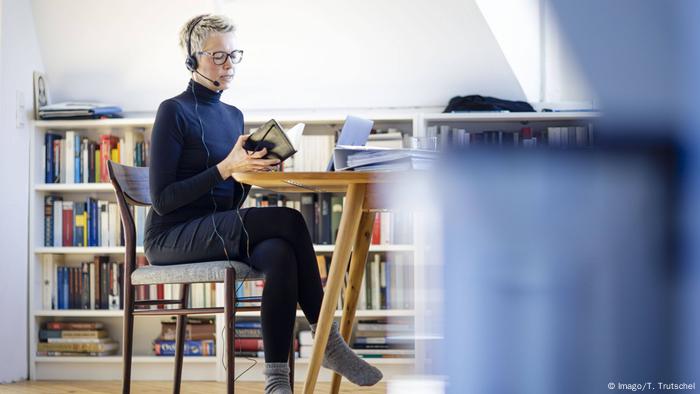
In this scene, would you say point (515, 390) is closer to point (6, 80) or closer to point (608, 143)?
point (608, 143)

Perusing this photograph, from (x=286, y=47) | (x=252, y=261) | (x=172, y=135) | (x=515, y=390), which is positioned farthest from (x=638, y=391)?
(x=286, y=47)

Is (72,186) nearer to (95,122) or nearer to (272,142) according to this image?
(95,122)

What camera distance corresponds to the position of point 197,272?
215 centimetres

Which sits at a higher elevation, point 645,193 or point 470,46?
point 470,46

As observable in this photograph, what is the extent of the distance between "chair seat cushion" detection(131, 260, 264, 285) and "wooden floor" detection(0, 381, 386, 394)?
1.14 metres

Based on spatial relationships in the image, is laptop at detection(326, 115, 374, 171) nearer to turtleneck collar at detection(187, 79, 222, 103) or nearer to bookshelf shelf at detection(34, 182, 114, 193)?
turtleneck collar at detection(187, 79, 222, 103)

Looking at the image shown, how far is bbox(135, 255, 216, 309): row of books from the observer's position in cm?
386

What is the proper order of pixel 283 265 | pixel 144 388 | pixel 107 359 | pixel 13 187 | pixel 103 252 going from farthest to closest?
pixel 103 252
pixel 107 359
pixel 13 187
pixel 144 388
pixel 283 265

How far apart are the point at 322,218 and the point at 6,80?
150cm

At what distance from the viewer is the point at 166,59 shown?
4.04 meters

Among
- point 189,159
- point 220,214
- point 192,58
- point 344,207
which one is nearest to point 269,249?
point 220,214

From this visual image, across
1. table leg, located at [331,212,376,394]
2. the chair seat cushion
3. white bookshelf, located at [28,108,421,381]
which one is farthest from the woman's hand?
white bookshelf, located at [28,108,421,381]

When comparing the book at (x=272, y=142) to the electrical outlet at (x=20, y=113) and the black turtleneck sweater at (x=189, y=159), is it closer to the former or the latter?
the black turtleneck sweater at (x=189, y=159)

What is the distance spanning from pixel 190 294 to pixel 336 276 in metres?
2.17
